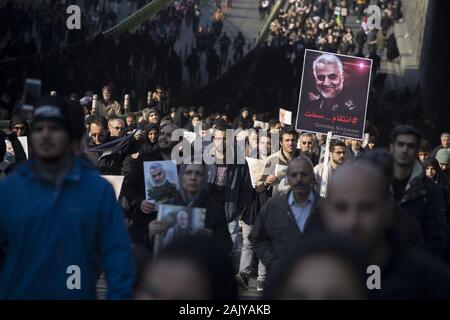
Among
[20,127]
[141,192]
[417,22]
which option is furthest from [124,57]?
[141,192]

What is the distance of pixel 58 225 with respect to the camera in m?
4.84

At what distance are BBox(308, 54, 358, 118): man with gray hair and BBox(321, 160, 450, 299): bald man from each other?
856 cm

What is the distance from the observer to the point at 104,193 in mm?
5020

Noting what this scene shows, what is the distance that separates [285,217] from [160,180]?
4.55 ft

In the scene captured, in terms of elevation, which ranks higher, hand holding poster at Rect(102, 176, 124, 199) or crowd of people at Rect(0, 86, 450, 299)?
crowd of people at Rect(0, 86, 450, 299)

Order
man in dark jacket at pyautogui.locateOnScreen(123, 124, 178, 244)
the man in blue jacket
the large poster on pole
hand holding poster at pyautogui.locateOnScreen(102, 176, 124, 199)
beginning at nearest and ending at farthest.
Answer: the man in blue jacket, man in dark jacket at pyautogui.locateOnScreen(123, 124, 178, 244), hand holding poster at pyautogui.locateOnScreen(102, 176, 124, 199), the large poster on pole

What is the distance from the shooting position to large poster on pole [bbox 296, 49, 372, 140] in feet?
41.9

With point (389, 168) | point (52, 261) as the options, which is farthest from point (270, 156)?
point (52, 261)

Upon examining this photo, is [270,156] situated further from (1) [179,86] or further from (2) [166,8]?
(2) [166,8]

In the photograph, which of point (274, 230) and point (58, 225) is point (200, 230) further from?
point (58, 225)

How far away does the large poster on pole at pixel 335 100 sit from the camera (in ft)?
41.9

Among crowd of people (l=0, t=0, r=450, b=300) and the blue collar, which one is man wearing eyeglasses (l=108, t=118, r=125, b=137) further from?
the blue collar

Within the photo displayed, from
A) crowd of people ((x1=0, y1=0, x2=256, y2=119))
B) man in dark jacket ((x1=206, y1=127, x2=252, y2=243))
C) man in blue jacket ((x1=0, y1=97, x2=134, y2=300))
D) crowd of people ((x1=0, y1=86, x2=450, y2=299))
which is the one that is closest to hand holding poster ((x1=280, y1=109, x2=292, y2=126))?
crowd of people ((x1=0, y1=0, x2=256, y2=119))

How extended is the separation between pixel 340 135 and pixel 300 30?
127ft
